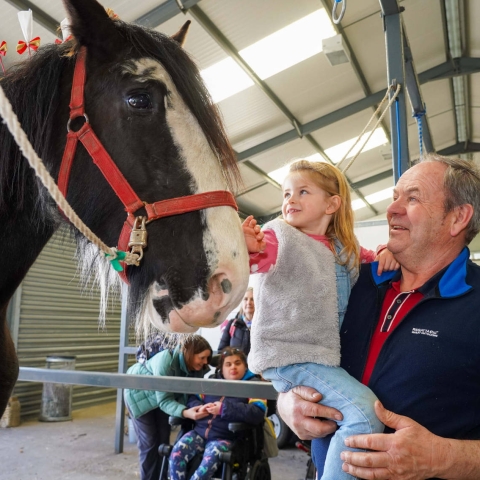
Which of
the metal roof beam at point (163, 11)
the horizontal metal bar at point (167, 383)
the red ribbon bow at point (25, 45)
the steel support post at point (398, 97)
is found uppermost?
the metal roof beam at point (163, 11)

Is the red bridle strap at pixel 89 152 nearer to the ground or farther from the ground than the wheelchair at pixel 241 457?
farther from the ground

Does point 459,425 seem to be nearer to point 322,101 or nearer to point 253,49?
point 253,49

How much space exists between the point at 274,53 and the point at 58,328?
4.79 meters

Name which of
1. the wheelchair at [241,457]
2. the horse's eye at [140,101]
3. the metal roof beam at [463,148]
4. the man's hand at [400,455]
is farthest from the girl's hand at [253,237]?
the metal roof beam at [463,148]

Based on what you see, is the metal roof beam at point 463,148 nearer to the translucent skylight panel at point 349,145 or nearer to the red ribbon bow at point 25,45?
the translucent skylight panel at point 349,145

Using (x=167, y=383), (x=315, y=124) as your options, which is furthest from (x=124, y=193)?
(x=315, y=124)

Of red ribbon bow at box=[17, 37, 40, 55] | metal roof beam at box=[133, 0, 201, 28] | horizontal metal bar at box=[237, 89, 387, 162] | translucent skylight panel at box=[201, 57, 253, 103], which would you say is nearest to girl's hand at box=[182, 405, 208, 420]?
red ribbon bow at box=[17, 37, 40, 55]

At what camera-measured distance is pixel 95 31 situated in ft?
3.60

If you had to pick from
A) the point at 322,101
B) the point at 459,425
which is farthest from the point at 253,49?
the point at 459,425

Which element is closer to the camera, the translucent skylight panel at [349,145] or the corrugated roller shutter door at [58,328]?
the corrugated roller shutter door at [58,328]

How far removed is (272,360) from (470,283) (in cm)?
52

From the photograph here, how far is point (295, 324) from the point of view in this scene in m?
1.12

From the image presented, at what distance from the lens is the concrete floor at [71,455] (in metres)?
3.77

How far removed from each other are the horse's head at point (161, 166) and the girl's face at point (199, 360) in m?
2.25
